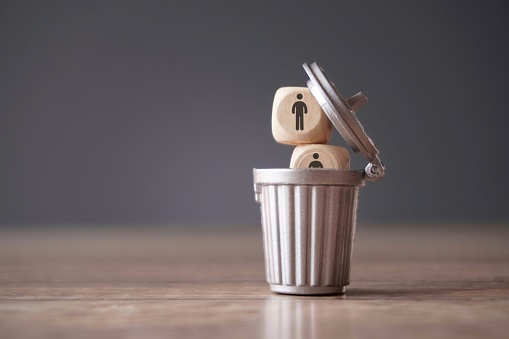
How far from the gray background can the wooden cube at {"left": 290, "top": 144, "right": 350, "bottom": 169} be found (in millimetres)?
4530

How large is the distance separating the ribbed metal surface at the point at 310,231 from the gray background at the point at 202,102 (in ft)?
14.9

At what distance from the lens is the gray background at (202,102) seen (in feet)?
19.4

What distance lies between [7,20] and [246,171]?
7.75ft

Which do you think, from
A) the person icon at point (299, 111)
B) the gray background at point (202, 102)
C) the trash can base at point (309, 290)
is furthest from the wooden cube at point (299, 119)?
the gray background at point (202, 102)

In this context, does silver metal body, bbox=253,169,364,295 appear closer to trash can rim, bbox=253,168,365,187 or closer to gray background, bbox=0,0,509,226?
trash can rim, bbox=253,168,365,187

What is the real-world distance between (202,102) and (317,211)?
15.5 feet

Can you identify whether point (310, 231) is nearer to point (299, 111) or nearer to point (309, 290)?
point (309, 290)

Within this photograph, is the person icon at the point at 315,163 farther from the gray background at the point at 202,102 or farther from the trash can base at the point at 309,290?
the gray background at the point at 202,102

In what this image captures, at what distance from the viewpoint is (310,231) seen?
1.33 meters

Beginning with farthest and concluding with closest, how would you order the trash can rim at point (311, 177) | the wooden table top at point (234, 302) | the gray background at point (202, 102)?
the gray background at point (202, 102) → the trash can rim at point (311, 177) → the wooden table top at point (234, 302)

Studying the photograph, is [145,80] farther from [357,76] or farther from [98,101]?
[357,76]

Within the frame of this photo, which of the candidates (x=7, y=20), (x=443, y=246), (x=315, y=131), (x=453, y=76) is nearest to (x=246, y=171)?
(x=453, y=76)

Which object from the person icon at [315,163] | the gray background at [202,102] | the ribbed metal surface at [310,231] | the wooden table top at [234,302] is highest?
the gray background at [202,102]

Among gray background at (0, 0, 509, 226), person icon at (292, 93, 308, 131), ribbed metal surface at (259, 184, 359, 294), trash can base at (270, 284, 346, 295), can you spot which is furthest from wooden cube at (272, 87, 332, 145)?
gray background at (0, 0, 509, 226)
